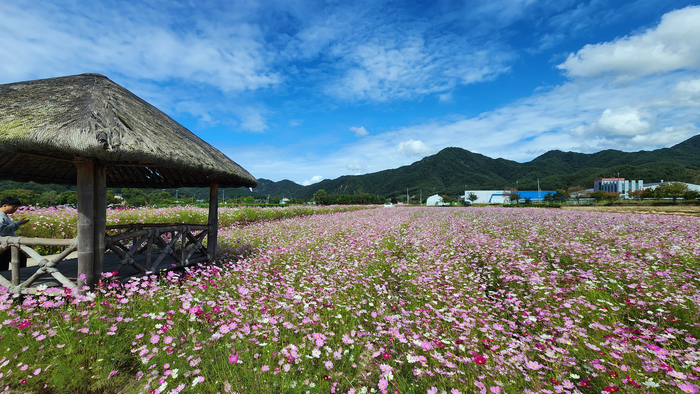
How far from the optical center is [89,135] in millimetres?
3680

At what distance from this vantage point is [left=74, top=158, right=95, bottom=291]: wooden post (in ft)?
12.9

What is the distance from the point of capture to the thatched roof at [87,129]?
361cm

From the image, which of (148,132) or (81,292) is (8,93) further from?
(81,292)

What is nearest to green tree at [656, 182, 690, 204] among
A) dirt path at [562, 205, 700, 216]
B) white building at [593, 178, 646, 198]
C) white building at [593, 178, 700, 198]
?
dirt path at [562, 205, 700, 216]

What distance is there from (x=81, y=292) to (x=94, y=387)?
205 cm

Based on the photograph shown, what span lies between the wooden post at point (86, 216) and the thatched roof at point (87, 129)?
20cm

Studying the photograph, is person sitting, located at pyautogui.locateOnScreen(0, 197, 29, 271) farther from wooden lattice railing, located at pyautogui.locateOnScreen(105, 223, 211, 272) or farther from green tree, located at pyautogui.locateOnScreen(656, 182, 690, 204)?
green tree, located at pyautogui.locateOnScreen(656, 182, 690, 204)

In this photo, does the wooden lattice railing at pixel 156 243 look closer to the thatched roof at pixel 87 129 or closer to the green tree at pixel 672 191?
the thatched roof at pixel 87 129

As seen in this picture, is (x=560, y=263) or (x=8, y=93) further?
(x=560, y=263)

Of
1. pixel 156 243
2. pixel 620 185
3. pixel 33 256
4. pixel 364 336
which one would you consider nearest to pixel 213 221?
pixel 156 243

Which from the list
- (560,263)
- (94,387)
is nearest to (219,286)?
(94,387)

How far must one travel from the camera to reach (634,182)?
11350 cm

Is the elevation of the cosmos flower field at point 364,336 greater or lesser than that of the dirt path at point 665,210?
greater

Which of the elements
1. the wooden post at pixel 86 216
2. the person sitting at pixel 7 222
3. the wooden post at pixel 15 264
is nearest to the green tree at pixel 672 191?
the wooden post at pixel 86 216
